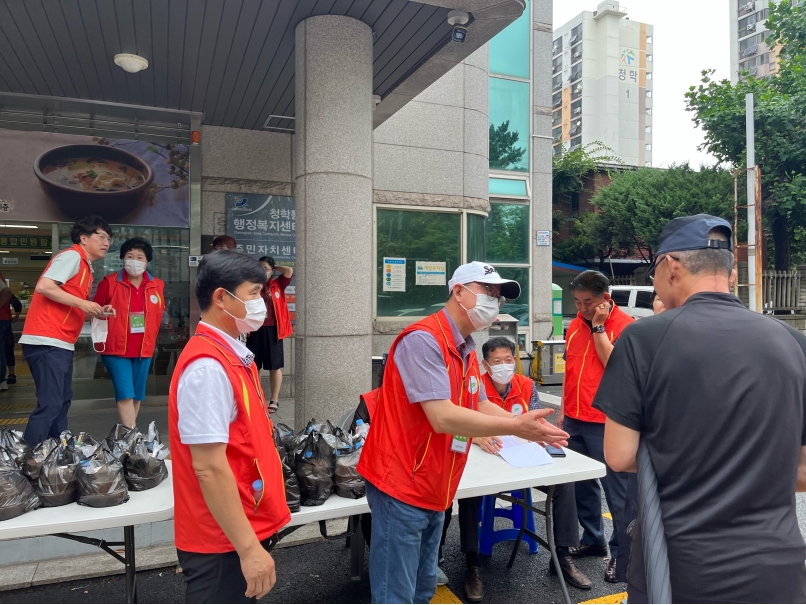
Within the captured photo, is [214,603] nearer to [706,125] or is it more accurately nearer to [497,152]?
[497,152]

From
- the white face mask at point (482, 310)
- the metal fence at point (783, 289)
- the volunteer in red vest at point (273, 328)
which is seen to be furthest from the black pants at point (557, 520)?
the metal fence at point (783, 289)

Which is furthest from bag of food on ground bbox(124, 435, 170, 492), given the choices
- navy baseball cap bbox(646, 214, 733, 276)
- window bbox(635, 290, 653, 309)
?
window bbox(635, 290, 653, 309)

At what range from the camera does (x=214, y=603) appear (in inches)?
73.7

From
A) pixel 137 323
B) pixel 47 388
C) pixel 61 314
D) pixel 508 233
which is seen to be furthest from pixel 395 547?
pixel 508 233

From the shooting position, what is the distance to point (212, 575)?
187 cm

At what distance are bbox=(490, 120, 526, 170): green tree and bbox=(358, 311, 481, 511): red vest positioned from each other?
11.2m

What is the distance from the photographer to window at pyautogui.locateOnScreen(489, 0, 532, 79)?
12.8 metres

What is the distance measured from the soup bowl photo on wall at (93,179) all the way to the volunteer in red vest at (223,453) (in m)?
6.41

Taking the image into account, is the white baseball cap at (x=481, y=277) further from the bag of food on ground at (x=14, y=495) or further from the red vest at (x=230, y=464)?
the bag of food on ground at (x=14, y=495)

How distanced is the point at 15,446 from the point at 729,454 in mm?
3340

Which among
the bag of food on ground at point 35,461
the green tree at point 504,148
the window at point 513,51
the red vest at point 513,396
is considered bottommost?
the bag of food on ground at point 35,461

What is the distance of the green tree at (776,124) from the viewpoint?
19859 mm

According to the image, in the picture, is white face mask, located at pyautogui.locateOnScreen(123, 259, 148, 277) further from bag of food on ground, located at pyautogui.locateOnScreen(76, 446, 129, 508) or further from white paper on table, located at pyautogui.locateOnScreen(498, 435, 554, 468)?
white paper on table, located at pyautogui.locateOnScreen(498, 435, 554, 468)

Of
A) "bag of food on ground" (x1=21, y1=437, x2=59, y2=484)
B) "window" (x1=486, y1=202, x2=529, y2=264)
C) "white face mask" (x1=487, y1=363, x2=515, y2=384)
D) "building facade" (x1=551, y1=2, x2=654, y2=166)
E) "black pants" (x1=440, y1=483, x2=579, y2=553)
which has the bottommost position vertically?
"black pants" (x1=440, y1=483, x2=579, y2=553)
